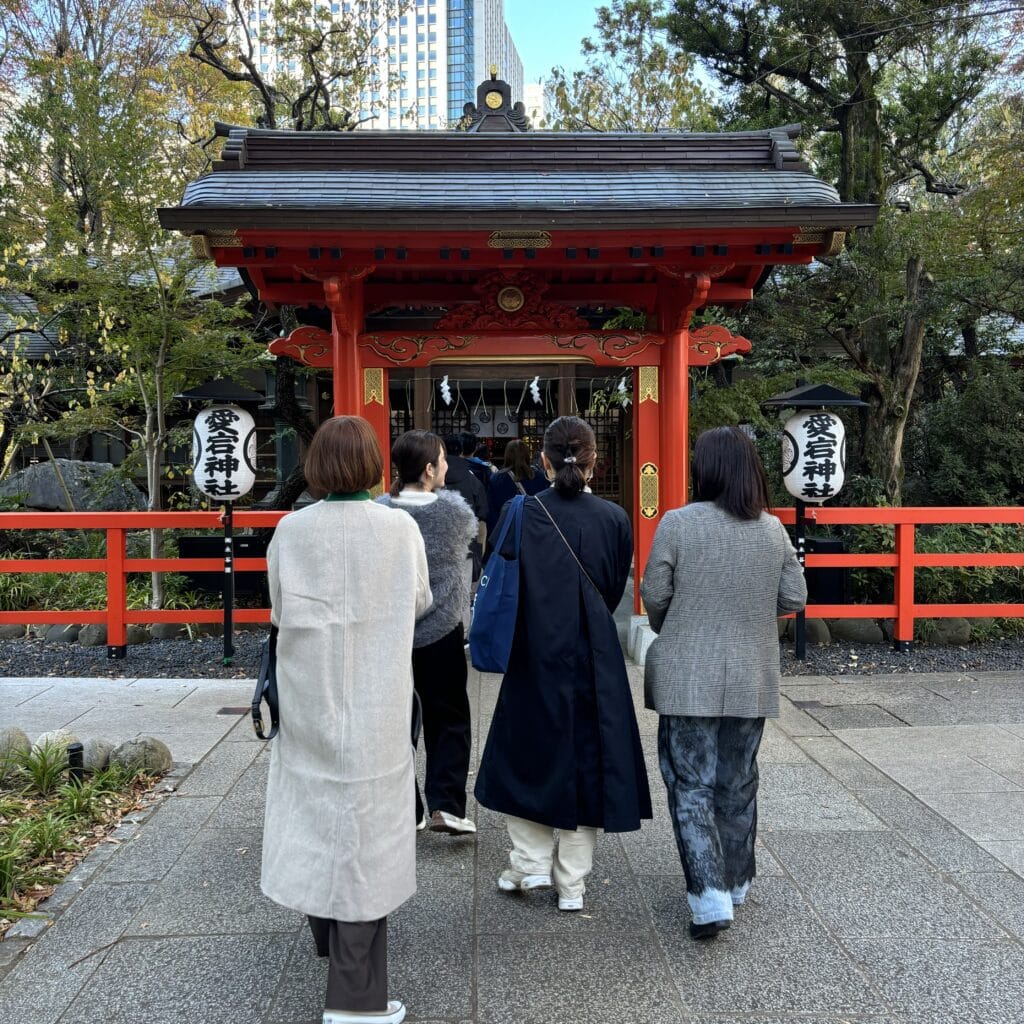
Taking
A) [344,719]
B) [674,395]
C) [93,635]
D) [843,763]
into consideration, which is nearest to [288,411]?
[93,635]

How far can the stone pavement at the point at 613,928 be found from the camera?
8.18 ft

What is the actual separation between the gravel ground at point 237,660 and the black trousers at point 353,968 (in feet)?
15.3

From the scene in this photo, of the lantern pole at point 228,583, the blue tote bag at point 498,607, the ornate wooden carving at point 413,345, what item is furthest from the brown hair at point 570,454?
the lantern pole at point 228,583

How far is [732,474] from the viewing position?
2.80 meters

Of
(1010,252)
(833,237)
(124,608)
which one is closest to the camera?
(833,237)

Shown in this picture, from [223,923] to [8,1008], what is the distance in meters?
0.67

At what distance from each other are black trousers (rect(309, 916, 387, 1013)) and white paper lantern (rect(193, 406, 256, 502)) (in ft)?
16.0

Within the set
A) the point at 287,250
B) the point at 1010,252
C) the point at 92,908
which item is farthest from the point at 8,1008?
the point at 1010,252

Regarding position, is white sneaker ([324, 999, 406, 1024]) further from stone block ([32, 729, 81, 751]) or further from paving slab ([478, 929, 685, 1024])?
stone block ([32, 729, 81, 751])

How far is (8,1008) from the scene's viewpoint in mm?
2516

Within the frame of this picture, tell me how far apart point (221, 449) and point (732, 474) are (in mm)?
4916

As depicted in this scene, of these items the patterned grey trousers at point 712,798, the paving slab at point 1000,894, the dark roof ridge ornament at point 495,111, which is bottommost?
the paving slab at point 1000,894

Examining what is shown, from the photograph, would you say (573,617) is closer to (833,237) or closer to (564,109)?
(833,237)

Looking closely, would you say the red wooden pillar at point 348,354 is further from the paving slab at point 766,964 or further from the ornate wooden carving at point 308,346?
the paving slab at point 766,964
